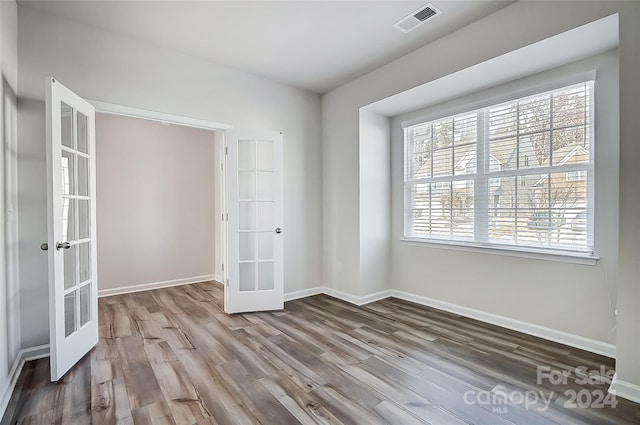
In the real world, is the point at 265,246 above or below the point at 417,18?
below

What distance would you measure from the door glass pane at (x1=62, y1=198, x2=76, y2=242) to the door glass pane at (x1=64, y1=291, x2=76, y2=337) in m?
0.45

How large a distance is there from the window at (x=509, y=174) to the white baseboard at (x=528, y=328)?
74 centimetres

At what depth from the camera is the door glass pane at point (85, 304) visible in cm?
257

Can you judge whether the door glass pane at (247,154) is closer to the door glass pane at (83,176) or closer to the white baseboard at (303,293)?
the door glass pane at (83,176)

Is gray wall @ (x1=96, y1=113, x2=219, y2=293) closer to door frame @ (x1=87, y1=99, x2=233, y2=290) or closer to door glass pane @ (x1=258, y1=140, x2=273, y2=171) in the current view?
door frame @ (x1=87, y1=99, x2=233, y2=290)

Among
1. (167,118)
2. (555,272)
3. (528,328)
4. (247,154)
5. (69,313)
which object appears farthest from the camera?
(247,154)

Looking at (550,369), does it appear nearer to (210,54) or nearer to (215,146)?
(210,54)

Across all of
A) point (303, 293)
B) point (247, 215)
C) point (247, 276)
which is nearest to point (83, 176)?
point (247, 215)

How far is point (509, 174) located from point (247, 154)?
2.84 metres

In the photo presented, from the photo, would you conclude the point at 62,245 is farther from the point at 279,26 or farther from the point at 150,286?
the point at 150,286

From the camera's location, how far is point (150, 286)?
4750 mm

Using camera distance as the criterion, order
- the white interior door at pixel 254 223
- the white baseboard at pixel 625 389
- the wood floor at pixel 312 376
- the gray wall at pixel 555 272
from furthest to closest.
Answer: the white interior door at pixel 254 223 → the gray wall at pixel 555 272 → the white baseboard at pixel 625 389 → the wood floor at pixel 312 376

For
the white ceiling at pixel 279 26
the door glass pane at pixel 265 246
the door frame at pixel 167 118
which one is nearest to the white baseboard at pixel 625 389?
the white ceiling at pixel 279 26

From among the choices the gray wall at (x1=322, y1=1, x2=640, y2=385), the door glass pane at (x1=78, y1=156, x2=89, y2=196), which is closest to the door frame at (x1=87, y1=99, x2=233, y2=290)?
the door glass pane at (x1=78, y1=156, x2=89, y2=196)
